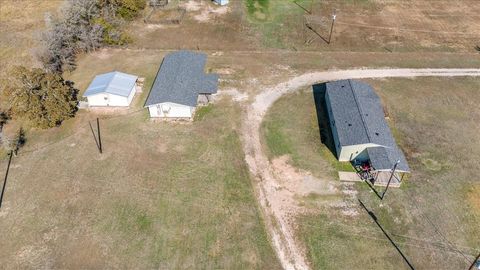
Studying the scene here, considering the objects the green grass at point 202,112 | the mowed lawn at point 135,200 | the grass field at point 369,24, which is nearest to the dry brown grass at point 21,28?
the mowed lawn at point 135,200

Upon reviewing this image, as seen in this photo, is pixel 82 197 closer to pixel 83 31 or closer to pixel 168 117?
pixel 168 117

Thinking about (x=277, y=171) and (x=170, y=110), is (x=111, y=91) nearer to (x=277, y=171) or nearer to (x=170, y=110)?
(x=170, y=110)

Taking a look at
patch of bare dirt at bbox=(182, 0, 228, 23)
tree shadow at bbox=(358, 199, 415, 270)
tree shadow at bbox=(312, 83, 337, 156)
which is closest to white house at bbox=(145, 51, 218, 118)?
tree shadow at bbox=(312, 83, 337, 156)

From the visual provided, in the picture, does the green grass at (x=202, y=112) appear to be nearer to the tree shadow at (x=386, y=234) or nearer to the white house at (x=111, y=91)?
the white house at (x=111, y=91)

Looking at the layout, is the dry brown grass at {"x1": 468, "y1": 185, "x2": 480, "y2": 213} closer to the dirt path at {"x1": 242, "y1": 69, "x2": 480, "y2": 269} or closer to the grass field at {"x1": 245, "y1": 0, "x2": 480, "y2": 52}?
the dirt path at {"x1": 242, "y1": 69, "x2": 480, "y2": 269}

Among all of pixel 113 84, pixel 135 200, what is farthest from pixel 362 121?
pixel 113 84

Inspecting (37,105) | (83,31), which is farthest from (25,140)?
(83,31)
